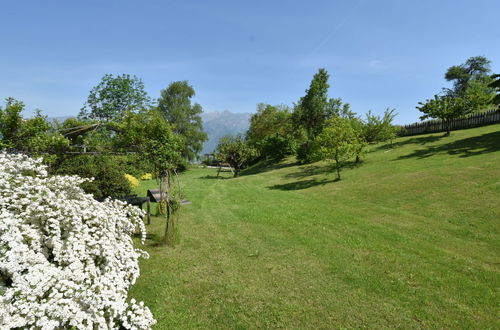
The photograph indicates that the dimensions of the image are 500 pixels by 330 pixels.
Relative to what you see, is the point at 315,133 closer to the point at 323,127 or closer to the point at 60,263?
the point at 323,127

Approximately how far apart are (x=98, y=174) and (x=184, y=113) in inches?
1340

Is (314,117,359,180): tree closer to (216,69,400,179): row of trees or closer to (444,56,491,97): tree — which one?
(216,69,400,179): row of trees

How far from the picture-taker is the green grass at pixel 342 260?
491cm

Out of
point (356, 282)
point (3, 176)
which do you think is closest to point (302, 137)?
point (356, 282)

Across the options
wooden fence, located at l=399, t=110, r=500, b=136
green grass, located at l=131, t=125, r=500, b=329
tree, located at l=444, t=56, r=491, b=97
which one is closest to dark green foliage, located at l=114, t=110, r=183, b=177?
green grass, located at l=131, t=125, r=500, b=329

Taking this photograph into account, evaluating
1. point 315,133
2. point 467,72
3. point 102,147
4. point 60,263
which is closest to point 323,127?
point 315,133

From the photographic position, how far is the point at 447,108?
24.4m

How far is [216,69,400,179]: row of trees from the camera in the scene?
19922mm

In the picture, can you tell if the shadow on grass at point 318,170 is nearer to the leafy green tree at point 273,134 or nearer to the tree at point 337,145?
the tree at point 337,145

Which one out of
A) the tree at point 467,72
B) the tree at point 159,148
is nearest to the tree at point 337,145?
Result: the tree at point 159,148

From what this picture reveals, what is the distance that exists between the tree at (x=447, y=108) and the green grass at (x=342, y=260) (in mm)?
11236

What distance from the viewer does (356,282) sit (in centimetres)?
592

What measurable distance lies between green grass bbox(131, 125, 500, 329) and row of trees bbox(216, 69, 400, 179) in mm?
5992

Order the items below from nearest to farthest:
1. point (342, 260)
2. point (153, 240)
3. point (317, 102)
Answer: point (342, 260), point (153, 240), point (317, 102)
